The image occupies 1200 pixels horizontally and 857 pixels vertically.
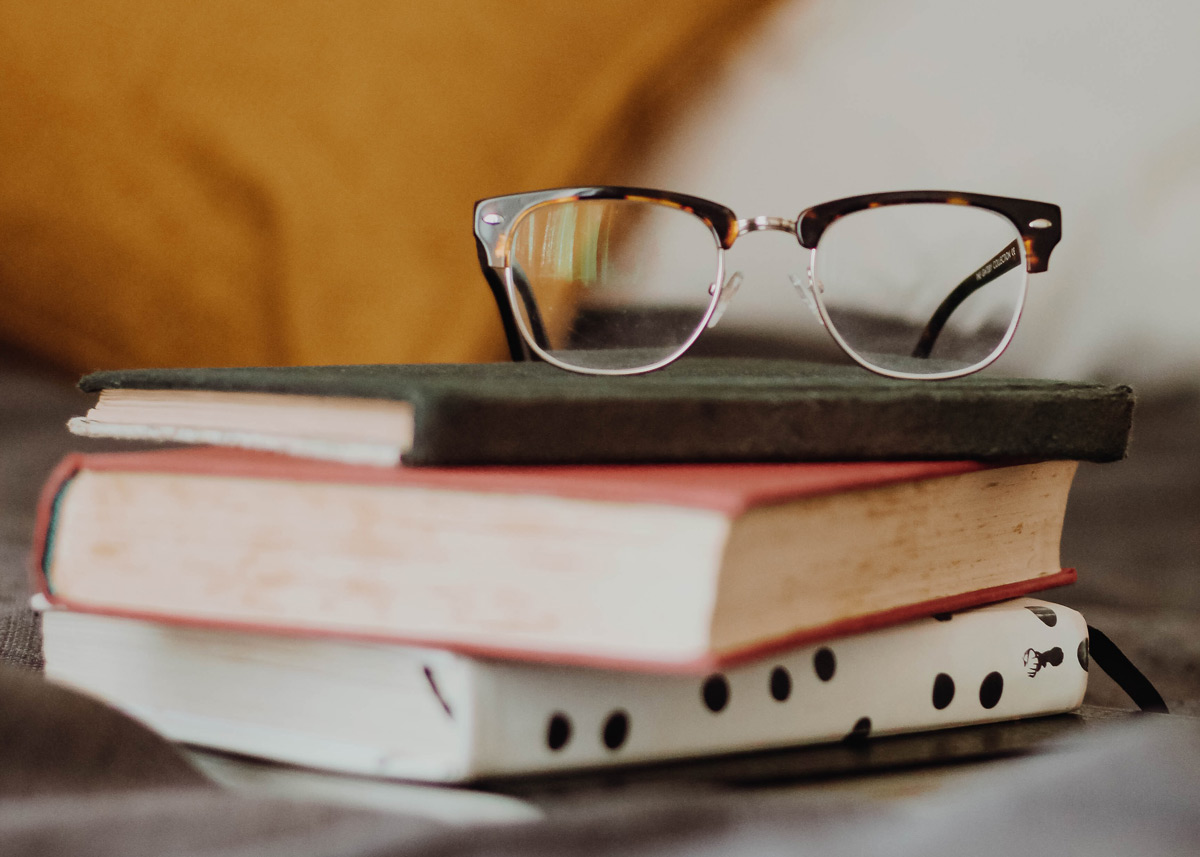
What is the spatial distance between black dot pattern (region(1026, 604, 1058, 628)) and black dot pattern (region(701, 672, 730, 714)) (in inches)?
6.6

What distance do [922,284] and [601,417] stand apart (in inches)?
15.1

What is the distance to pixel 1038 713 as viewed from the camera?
1.47 ft

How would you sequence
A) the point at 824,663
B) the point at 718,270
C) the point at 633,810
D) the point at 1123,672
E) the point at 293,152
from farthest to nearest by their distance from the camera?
the point at 293,152 < the point at 718,270 < the point at 1123,672 < the point at 824,663 < the point at 633,810

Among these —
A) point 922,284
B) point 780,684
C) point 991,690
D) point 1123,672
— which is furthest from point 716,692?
point 922,284

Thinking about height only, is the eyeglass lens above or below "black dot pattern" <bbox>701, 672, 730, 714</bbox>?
above

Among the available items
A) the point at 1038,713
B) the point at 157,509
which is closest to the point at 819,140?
the point at 1038,713

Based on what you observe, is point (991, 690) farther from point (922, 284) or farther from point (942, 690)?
point (922, 284)

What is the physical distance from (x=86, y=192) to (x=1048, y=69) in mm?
722

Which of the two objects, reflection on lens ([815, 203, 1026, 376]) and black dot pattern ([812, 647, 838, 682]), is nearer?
black dot pattern ([812, 647, 838, 682])

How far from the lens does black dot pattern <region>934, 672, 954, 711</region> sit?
413mm

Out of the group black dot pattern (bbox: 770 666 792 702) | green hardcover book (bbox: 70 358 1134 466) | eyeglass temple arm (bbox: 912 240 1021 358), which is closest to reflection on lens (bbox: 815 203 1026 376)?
eyeglass temple arm (bbox: 912 240 1021 358)

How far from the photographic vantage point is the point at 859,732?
39 cm

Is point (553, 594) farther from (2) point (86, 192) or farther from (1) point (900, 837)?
(2) point (86, 192)

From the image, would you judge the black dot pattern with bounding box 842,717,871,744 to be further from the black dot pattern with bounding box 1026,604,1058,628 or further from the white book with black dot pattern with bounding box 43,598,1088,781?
the black dot pattern with bounding box 1026,604,1058,628
